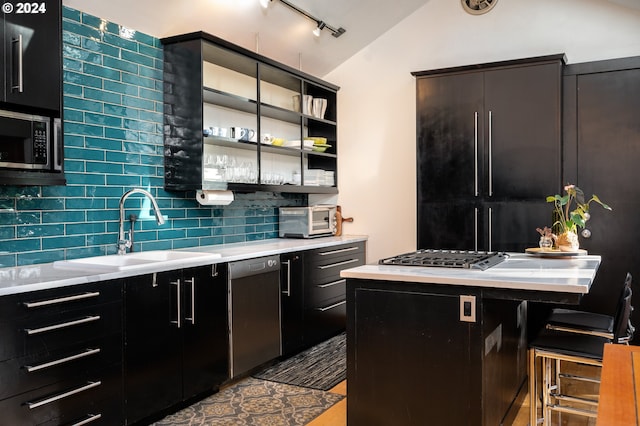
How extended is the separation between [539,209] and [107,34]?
11.1 feet

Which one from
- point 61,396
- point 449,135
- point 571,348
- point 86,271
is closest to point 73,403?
point 61,396

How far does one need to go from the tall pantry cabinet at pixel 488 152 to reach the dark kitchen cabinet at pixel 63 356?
9.39ft

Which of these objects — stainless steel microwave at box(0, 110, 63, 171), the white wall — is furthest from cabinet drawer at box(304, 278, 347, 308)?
stainless steel microwave at box(0, 110, 63, 171)

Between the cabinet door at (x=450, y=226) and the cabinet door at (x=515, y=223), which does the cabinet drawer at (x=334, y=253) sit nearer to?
the cabinet door at (x=450, y=226)

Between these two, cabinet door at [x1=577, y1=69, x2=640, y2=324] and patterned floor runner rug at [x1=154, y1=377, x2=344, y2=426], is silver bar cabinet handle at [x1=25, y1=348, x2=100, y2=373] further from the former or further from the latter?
cabinet door at [x1=577, y1=69, x2=640, y2=324]

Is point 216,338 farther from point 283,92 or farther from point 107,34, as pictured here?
point 283,92

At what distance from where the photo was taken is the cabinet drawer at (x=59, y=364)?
2.27m

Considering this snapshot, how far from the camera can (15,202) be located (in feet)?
9.41

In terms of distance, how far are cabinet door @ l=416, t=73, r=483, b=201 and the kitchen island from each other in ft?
6.13

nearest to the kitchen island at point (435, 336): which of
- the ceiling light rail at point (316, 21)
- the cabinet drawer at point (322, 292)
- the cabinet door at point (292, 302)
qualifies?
the cabinet door at point (292, 302)

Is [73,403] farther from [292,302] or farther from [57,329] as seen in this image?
[292,302]

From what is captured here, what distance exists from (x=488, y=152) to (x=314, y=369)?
2.26 metres

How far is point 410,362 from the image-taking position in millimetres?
2510

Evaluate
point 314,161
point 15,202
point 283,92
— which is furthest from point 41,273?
point 314,161
